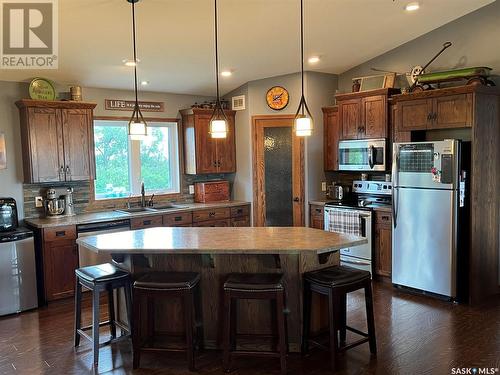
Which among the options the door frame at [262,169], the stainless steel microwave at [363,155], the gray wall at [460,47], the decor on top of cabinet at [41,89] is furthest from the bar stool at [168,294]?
the gray wall at [460,47]

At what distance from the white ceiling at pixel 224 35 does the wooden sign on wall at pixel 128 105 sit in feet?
0.68

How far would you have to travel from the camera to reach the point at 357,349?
3328 mm

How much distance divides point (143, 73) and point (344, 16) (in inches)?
95.5

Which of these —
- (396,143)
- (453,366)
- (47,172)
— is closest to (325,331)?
(453,366)

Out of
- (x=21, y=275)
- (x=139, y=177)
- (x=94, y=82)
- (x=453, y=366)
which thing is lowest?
(x=453, y=366)

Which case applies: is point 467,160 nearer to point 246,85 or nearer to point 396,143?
point 396,143

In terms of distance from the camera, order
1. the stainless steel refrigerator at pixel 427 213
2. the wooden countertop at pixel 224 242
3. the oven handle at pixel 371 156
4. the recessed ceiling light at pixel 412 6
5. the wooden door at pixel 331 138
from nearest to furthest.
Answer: the wooden countertop at pixel 224 242
the recessed ceiling light at pixel 412 6
the stainless steel refrigerator at pixel 427 213
the oven handle at pixel 371 156
the wooden door at pixel 331 138

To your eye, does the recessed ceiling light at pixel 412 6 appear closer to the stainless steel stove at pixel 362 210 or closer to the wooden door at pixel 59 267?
the stainless steel stove at pixel 362 210

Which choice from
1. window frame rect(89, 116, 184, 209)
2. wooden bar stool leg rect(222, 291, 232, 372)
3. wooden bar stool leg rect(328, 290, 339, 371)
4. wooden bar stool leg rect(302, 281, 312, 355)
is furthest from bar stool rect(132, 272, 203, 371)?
window frame rect(89, 116, 184, 209)

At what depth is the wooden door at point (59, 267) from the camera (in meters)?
4.46

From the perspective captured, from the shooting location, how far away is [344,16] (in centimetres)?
420

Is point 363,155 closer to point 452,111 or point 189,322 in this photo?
point 452,111

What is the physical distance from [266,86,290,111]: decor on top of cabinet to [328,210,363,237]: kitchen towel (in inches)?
64.6

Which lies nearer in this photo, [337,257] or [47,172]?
[337,257]
